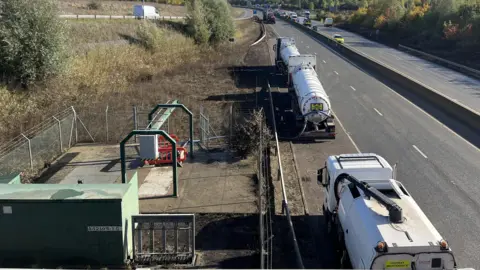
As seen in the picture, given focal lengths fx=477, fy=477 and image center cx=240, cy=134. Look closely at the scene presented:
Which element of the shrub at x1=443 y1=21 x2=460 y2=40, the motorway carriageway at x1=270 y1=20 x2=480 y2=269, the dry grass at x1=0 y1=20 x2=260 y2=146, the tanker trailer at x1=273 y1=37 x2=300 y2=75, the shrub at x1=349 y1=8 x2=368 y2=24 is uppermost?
the shrub at x1=349 y1=8 x2=368 y2=24

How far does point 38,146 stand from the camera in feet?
64.9

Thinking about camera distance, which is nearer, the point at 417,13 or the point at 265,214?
the point at 265,214

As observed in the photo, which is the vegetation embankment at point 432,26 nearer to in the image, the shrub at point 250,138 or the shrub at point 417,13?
the shrub at point 417,13

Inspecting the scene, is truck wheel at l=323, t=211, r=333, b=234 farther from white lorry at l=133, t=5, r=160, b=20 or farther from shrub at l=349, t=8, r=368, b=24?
shrub at l=349, t=8, r=368, b=24

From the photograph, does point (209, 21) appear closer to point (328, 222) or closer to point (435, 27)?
point (435, 27)

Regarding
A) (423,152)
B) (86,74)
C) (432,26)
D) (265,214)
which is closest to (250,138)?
(265,214)

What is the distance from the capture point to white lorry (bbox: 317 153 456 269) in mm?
8953

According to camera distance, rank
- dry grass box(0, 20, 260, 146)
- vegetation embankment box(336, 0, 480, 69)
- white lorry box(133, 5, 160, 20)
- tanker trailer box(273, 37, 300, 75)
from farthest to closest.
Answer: white lorry box(133, 5, 160, 20) < vegetation embankment box(336, 0, 480, 69) < tanker trailer box(273, 37, 300, 75) < dry grass box(0, 20, 260, 146)

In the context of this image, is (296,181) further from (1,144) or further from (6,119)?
(6,119)

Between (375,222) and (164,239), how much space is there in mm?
5257

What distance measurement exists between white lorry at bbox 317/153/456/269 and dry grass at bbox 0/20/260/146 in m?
13.5

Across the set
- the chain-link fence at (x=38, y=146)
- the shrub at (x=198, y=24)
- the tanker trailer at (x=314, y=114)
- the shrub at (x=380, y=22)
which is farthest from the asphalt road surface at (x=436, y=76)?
the shrub at (x=380, y=22)

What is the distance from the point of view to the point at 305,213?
595 inches

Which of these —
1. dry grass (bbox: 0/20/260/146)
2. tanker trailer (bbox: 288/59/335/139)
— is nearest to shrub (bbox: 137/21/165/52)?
dry grass (bbox: 0/20/260/146)
